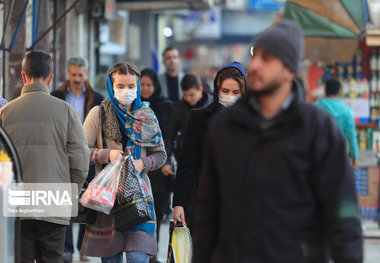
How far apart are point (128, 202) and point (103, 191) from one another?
202 millimetres

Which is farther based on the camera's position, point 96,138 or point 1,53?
point 1,53

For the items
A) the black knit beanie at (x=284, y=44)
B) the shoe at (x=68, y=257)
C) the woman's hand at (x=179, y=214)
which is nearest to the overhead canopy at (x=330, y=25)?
the shoe at (x=68, y=257)

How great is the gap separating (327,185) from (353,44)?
9.15 m

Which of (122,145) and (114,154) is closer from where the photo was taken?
(114,154)

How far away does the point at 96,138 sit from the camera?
595cm

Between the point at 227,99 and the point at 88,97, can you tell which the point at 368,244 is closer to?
the point at 88,97

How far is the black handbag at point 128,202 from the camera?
5594mm

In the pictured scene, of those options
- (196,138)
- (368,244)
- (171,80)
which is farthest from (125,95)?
(368,244)

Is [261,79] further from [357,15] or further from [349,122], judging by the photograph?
[357,15]

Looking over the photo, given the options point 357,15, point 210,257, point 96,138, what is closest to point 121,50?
point 357,15

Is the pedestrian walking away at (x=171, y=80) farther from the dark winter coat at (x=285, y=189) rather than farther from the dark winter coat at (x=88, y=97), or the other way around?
the dark winter coat at (x=285, y=189)

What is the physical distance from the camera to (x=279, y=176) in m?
3.37

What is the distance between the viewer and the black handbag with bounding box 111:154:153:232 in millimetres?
5594

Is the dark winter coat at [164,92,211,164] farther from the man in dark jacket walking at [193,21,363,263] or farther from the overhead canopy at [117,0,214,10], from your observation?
the overhead canopy at [117,0,214,10]
